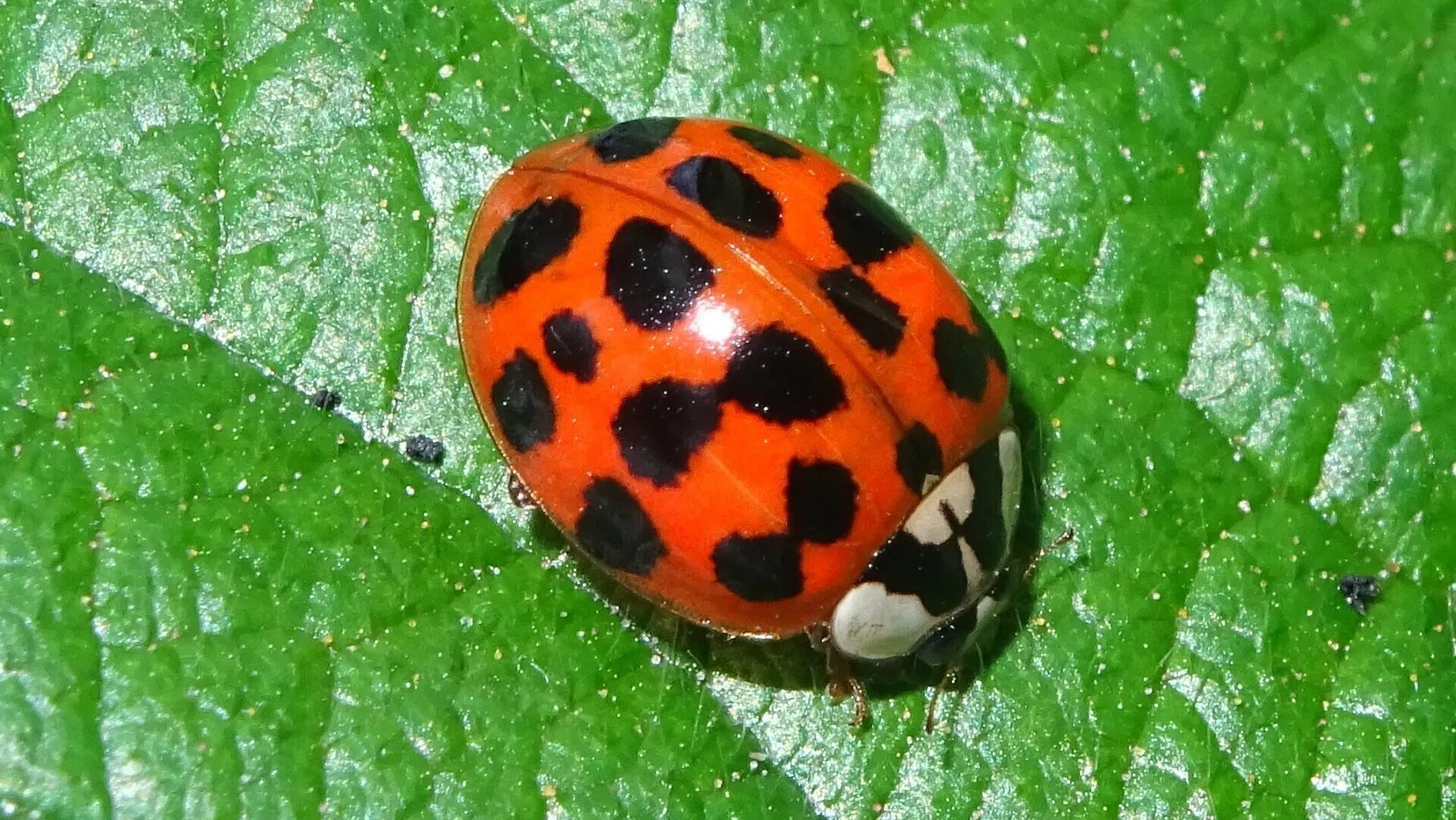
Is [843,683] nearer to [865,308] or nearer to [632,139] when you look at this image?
[865,308]

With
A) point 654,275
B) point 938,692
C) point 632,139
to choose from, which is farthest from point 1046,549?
point 632,139

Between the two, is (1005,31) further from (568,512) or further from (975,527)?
(568,512)

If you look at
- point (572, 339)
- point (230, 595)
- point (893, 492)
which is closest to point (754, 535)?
point (893, 492)

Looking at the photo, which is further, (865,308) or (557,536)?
(557,536)

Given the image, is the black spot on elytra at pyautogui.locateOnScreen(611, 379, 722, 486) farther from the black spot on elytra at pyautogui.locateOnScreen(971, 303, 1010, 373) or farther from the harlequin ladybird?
the black spot on elytra at pyautogui.locateOnScreen(971, 303, 1010, 373)

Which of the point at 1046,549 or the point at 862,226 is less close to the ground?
the point at 862,226

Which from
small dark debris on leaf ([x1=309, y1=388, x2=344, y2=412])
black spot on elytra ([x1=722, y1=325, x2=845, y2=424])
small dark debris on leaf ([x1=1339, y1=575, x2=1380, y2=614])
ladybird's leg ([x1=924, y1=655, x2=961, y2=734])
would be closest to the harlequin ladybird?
black spot on elytra ([x1=722, y1=325, x2=845, y2=424])

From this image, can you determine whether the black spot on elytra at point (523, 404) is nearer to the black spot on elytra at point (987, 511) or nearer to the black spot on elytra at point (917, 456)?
the black spot on elytra at point (917, 456)
